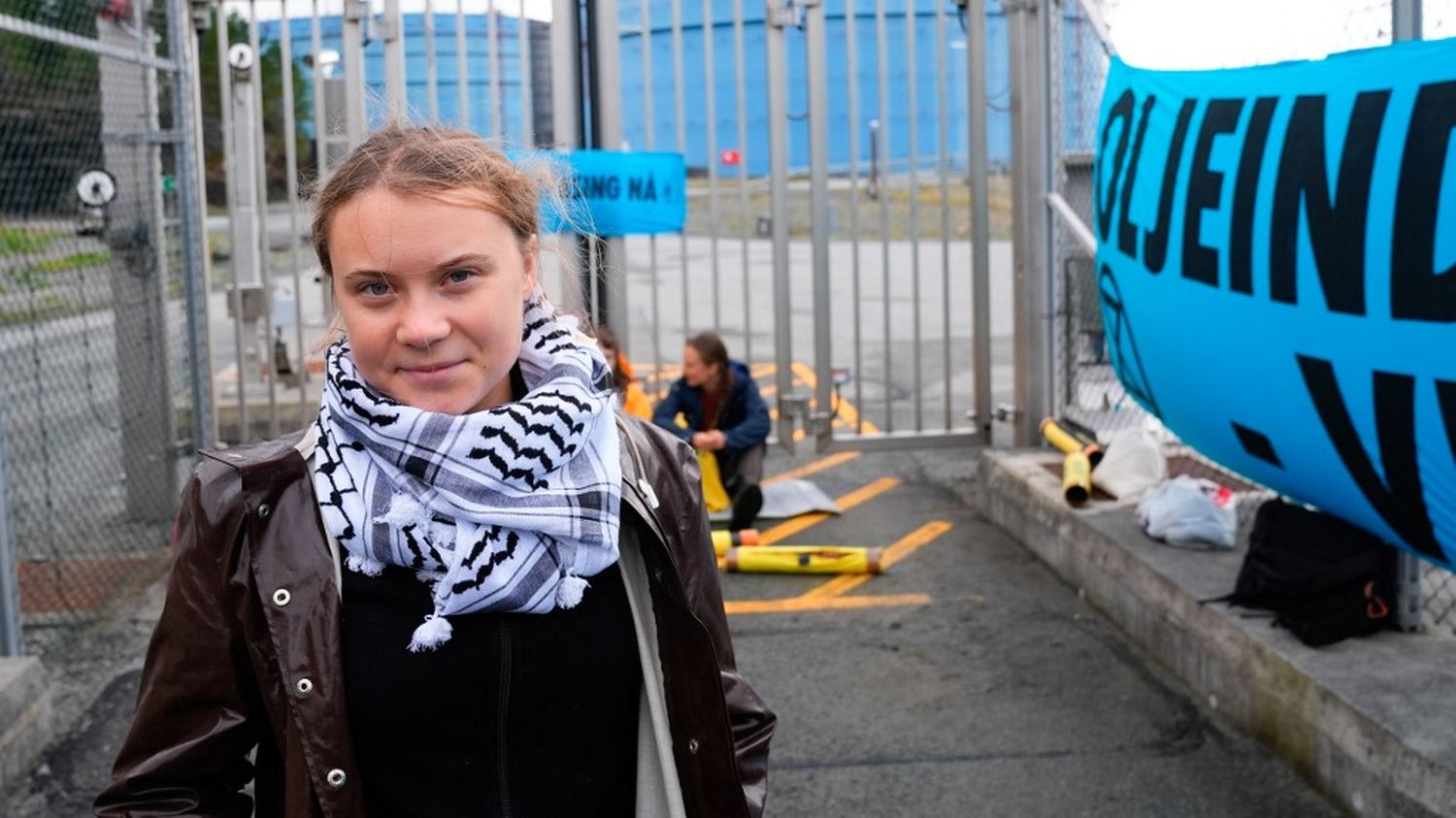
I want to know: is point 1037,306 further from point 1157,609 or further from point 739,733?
point 739,733

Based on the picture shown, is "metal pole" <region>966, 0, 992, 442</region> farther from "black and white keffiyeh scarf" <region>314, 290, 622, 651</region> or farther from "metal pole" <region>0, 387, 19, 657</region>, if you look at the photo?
"black and white keffiyeh scarf" <region>314, 290, 622, 651</region>

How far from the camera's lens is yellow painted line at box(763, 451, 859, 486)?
357 inches

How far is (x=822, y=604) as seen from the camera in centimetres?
653

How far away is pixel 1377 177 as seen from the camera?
12.7ft

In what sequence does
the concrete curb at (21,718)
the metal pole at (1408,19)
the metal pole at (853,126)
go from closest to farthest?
the metal pole at (1408,19), the concrete curb at (21,718), the metal pole at (853,126)

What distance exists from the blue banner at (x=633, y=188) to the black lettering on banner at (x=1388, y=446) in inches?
183

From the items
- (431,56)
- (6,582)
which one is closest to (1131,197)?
(6,582)

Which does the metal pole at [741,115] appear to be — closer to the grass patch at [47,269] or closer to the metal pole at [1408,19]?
the grass patch at [47,269]

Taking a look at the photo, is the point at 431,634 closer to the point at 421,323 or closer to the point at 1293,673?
the point at 421,323

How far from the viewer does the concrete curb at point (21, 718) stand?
4.59m

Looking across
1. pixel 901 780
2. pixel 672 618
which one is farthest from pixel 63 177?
pixel 672 618

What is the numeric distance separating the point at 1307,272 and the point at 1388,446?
0.50m

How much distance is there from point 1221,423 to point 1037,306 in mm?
3598

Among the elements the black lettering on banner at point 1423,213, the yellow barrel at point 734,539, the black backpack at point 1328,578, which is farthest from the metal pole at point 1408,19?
the yellow barrel at point 734,539
